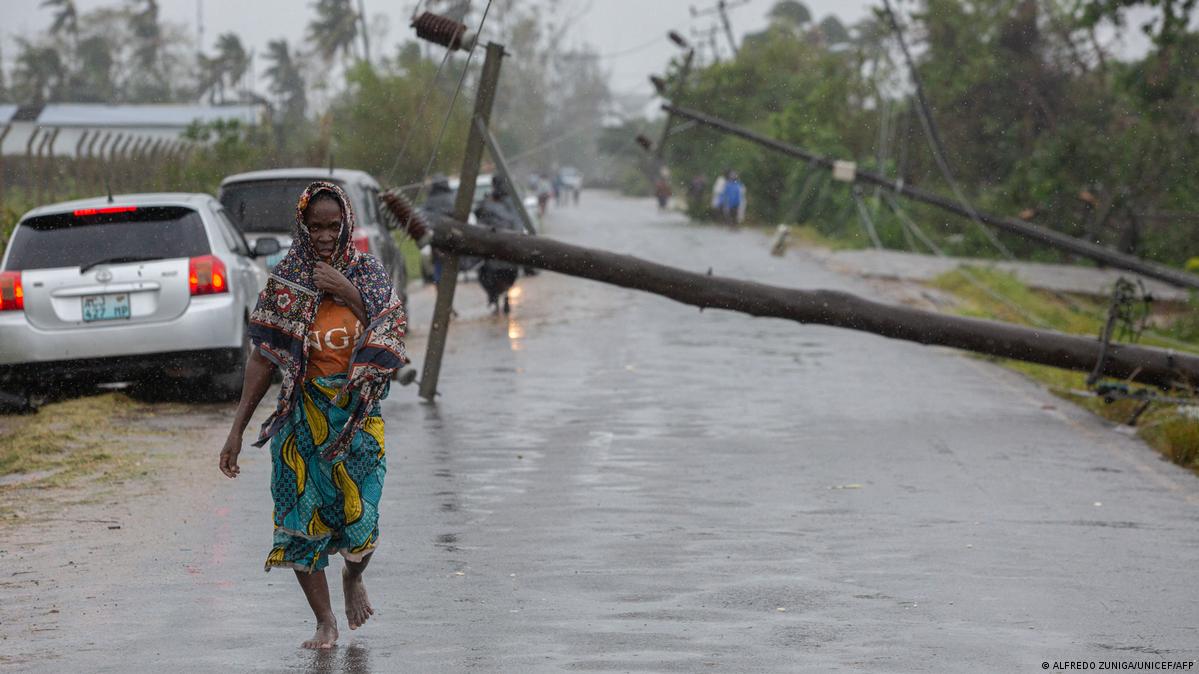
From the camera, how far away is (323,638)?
6.72m

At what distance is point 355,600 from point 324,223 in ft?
4.58

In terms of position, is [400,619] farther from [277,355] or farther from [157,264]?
[157,264]

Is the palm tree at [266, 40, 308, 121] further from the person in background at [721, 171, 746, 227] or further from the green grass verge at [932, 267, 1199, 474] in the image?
the green grass verge at [932, 267, 1199, 474]

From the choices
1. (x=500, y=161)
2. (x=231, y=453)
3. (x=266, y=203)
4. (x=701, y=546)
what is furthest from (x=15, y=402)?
(x=231, y=453)

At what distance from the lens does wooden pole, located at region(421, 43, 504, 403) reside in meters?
15.2

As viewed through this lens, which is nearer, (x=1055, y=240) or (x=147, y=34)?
(x=1055, y=240)

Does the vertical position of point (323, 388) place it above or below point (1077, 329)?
above

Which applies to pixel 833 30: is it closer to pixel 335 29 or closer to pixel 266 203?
pixel 335 29

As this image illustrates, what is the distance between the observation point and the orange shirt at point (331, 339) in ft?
21.9

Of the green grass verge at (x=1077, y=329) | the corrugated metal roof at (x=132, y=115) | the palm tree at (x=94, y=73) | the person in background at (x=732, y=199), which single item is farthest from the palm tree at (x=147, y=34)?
the green grass verge at (x=1077, y=329)

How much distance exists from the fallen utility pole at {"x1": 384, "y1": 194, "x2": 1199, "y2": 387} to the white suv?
Answer: 181cm

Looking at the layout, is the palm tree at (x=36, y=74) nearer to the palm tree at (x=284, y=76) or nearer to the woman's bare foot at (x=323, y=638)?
the palm tree at (x=284, y=76)

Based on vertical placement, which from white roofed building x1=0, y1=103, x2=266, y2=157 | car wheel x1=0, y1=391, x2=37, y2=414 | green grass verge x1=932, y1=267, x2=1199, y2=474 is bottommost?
white roofed building x1=0, y1=103, x2=266, y2=157

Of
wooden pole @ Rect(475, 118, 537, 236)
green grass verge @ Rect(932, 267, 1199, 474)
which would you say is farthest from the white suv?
green grass verge @ Rect(932, 267, 1199, 474)
